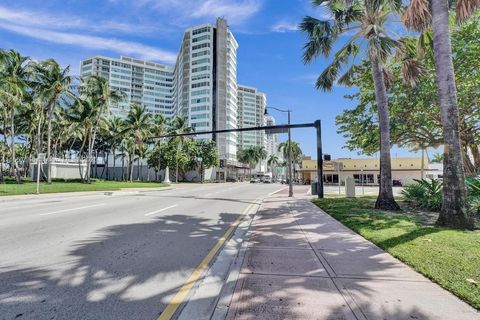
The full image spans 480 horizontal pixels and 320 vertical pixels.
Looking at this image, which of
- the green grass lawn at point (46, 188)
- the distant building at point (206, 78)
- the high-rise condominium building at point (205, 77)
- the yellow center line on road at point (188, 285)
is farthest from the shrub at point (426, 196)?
the high-rise condominium building at point (205, 77)

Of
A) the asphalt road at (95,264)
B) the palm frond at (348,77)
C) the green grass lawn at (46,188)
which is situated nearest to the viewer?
the asphalt road at (95,264)

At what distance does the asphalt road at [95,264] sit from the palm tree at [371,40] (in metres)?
8.19

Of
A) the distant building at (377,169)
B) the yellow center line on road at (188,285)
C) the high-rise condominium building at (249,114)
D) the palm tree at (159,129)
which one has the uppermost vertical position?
the high-rise condominium building at (249,114)

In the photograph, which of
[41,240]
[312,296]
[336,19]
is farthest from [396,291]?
[336,19]

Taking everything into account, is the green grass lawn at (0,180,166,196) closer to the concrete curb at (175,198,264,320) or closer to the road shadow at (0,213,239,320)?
the road shadow at (0,213,239,320)

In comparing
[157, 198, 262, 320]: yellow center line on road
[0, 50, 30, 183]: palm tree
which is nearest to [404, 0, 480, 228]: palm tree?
[157, 198, 262, 320]: yellow center line on road

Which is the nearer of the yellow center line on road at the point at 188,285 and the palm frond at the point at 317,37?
the yellow center line on road at the point at 188,285

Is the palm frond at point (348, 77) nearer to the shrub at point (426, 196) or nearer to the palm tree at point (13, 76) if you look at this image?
the shrub at point (426, 196)

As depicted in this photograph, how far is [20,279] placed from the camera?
4613 millimetres

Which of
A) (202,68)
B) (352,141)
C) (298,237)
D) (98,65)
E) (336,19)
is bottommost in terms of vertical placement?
(298,237)

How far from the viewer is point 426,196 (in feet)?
44.8

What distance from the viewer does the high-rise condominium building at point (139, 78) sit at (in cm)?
13688

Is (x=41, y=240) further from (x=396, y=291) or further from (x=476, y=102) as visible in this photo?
(x=476, y=102)

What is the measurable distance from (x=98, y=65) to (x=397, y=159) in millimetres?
127066
